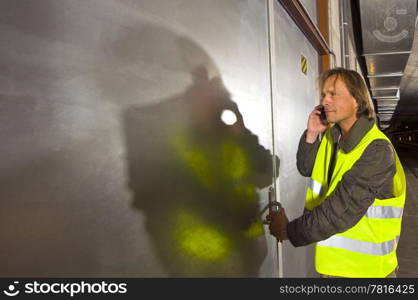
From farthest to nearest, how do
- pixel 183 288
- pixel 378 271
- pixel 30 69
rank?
1. pixel 378 271
2. pixel 183 288
3. pixel 30 69

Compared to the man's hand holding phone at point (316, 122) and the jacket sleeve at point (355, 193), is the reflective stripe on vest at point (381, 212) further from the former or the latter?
the man's hand holding phone at point (316, 122)

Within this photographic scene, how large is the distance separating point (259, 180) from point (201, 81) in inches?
31.0

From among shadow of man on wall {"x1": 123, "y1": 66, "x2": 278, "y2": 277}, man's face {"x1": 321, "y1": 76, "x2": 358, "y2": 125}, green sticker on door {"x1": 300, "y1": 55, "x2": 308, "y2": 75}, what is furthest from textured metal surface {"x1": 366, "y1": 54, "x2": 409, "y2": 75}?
shadow of man on wall {"x1": 123, "y1": 66, "x2": 278, "y2": 277}

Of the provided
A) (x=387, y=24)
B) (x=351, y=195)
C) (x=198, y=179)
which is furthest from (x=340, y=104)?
(x=387, y=24)

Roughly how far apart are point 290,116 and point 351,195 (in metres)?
1.37

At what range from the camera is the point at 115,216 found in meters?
0.83

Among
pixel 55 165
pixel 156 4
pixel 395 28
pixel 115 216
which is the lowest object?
pixel 115 216

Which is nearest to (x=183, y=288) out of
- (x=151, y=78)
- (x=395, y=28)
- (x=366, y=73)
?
(x=151, y=78)

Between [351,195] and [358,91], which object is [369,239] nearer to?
[351,195]

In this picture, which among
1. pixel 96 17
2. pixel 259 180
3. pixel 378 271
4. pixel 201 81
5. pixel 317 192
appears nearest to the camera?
pixel 96 17

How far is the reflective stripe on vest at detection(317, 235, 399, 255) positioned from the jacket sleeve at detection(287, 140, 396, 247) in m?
0.18

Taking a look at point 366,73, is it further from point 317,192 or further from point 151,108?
point 151,108

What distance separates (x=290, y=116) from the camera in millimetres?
2457

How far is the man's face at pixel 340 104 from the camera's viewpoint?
4.69 ft
